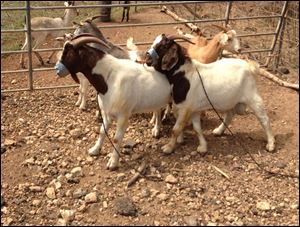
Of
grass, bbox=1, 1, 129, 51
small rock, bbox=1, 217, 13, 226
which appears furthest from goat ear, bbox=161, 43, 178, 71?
grass, bbox=1, 1, 129, 51

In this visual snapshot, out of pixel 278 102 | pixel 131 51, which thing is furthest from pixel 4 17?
pixel 278 102

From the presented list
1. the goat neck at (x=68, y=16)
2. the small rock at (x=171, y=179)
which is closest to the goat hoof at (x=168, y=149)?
the small rock at (x=171, y=179)

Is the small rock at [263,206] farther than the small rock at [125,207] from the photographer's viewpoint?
Yes

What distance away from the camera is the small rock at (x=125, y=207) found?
15.4ft

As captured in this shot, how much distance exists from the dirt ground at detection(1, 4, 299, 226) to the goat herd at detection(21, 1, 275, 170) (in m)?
0.23

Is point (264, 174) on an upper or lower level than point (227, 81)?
lower

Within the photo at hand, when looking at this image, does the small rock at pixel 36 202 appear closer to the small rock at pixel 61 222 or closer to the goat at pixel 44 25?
the small rock at pixel 61 222

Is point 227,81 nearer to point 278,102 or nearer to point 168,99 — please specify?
point 168,99

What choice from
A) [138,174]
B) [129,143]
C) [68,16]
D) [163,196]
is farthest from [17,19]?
[163,196]

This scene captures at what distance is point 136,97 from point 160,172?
907 millimetres

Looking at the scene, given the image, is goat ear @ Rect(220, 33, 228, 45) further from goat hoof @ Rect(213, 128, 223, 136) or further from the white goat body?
the white goat body

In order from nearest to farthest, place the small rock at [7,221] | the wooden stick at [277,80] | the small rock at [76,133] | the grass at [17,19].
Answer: the small rock at [7,221]
the small rock at [76,133]
the wooden stick at [277,80]
the grass at [17,19]

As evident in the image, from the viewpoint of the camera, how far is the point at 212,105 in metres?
5.61

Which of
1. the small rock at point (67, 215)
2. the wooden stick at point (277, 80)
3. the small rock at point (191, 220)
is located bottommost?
the small rock at point (67, 215)
